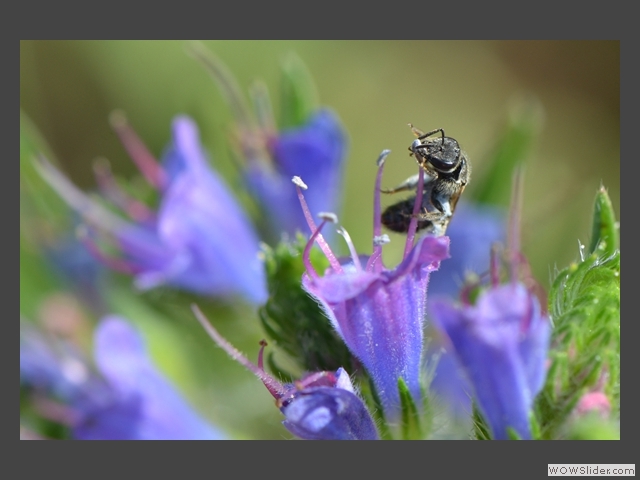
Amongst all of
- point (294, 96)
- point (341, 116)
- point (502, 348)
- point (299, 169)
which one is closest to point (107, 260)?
point (299, 169)

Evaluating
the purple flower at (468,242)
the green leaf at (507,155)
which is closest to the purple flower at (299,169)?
the purple flower at (468,242)

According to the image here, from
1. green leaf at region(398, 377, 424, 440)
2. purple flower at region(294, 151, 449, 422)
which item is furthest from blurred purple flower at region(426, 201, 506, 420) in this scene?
purple flower at region(294, 151, 449, 422)

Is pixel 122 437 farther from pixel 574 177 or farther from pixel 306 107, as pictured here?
pixel 574 177

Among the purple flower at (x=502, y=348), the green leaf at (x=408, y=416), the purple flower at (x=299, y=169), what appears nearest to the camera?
the purple flower at (x=502, y=348)

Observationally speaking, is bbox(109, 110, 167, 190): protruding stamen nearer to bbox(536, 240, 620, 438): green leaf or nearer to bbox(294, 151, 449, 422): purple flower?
bbox(294, 151, 449, 422): purple flower

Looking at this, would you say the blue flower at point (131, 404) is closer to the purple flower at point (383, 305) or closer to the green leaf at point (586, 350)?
the purple flower at point (383, 305)

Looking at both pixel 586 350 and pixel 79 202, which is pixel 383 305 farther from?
pixel 79 202

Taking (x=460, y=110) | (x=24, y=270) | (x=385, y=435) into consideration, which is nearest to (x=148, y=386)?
(x=385, y=435)
